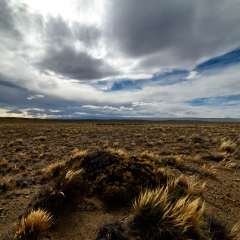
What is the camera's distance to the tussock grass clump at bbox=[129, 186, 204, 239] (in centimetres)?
330

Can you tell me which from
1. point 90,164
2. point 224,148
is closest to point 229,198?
point 90,164

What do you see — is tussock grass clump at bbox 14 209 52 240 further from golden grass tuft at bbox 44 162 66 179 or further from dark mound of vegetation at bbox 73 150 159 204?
golden grass tuft at bbox 44 162 66 179

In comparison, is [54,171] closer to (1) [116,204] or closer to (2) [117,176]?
(2) [117,176]

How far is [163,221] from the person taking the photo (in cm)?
349

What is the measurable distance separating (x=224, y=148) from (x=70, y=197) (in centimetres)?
1035

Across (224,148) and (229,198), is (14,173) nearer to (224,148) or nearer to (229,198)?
(229,198)

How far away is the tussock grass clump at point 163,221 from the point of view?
10.8ft

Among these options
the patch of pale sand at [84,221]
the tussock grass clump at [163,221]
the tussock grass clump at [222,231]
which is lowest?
the patch of pale sand at [84,221]

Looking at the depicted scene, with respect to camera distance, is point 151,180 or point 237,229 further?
point 151,180

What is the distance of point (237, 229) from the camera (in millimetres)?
3451

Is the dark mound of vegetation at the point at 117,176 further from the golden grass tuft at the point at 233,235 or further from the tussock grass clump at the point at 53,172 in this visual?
the golden grass tuft at the point at 233,235

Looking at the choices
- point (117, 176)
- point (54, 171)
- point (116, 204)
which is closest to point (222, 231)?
point (116, 204)

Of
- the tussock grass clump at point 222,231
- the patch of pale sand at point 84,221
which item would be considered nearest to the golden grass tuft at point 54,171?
the patch of pale sand at point 84,221

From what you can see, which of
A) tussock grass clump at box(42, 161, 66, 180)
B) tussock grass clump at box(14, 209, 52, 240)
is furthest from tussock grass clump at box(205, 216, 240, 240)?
tussock grass clump at box(42, 161, 66, 180)
